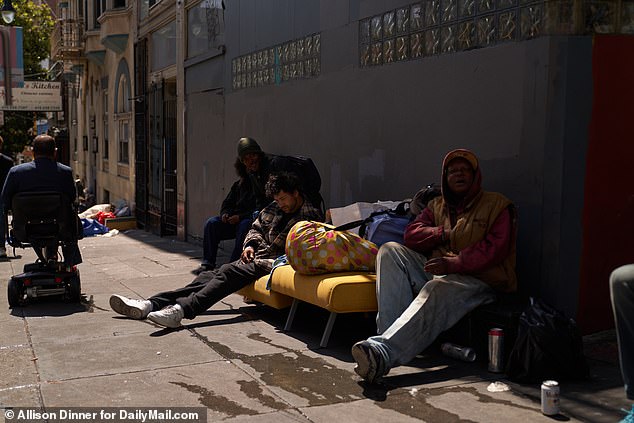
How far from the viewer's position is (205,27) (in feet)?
40.8

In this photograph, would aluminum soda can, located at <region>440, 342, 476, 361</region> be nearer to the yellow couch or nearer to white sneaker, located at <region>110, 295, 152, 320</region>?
the yellow couch

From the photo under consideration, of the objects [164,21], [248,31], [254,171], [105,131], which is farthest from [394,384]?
[105,131]

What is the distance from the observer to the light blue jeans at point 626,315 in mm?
3822

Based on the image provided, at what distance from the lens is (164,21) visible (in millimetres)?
14883

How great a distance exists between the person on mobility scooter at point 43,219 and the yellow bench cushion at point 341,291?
2.77m

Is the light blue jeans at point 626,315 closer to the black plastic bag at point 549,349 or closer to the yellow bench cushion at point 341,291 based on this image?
the black plastic bag at point 549,349

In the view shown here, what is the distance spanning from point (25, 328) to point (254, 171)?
3.07 meters

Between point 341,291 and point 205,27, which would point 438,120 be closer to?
point 341,291

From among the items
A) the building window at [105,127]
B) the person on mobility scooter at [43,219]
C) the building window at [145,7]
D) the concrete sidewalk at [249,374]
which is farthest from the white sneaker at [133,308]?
the building window at [105,127]

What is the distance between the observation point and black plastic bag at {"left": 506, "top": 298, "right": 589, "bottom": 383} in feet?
15.5

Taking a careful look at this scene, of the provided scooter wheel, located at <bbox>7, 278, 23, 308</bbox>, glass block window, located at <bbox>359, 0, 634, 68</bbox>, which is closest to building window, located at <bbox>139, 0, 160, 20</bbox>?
glass block window, located at <bbox>359, 0, 634, 68</bbox>

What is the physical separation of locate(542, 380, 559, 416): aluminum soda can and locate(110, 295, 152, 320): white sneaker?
11.5 feet

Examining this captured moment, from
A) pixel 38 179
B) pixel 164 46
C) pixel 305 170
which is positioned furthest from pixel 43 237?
pixel 164 46

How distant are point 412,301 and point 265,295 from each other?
1530 millimetres
